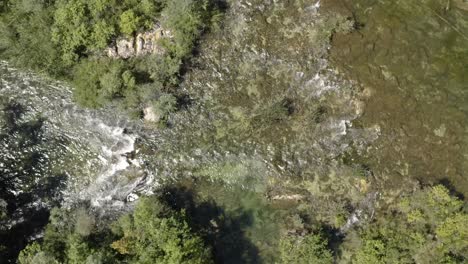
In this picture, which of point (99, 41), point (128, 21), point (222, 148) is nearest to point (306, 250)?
point (222, 148)

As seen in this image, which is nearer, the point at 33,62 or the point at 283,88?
the point at 33,62

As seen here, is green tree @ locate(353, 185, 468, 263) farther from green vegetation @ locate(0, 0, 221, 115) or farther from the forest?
green vegetation @ locate(0, 0, 221, 115)

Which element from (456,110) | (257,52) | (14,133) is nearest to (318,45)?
(257,52)

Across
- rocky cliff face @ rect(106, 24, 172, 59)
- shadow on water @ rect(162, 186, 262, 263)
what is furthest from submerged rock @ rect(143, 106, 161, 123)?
shadow on water @ rect(162, 186, 262, 263)

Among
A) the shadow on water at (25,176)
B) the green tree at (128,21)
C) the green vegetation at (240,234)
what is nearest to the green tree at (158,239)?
the green vegetation at (240,234)

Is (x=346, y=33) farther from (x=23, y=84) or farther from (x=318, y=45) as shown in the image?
(x=23, y=84)

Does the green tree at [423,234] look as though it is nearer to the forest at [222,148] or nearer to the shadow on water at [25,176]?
the forest at [222,148]
